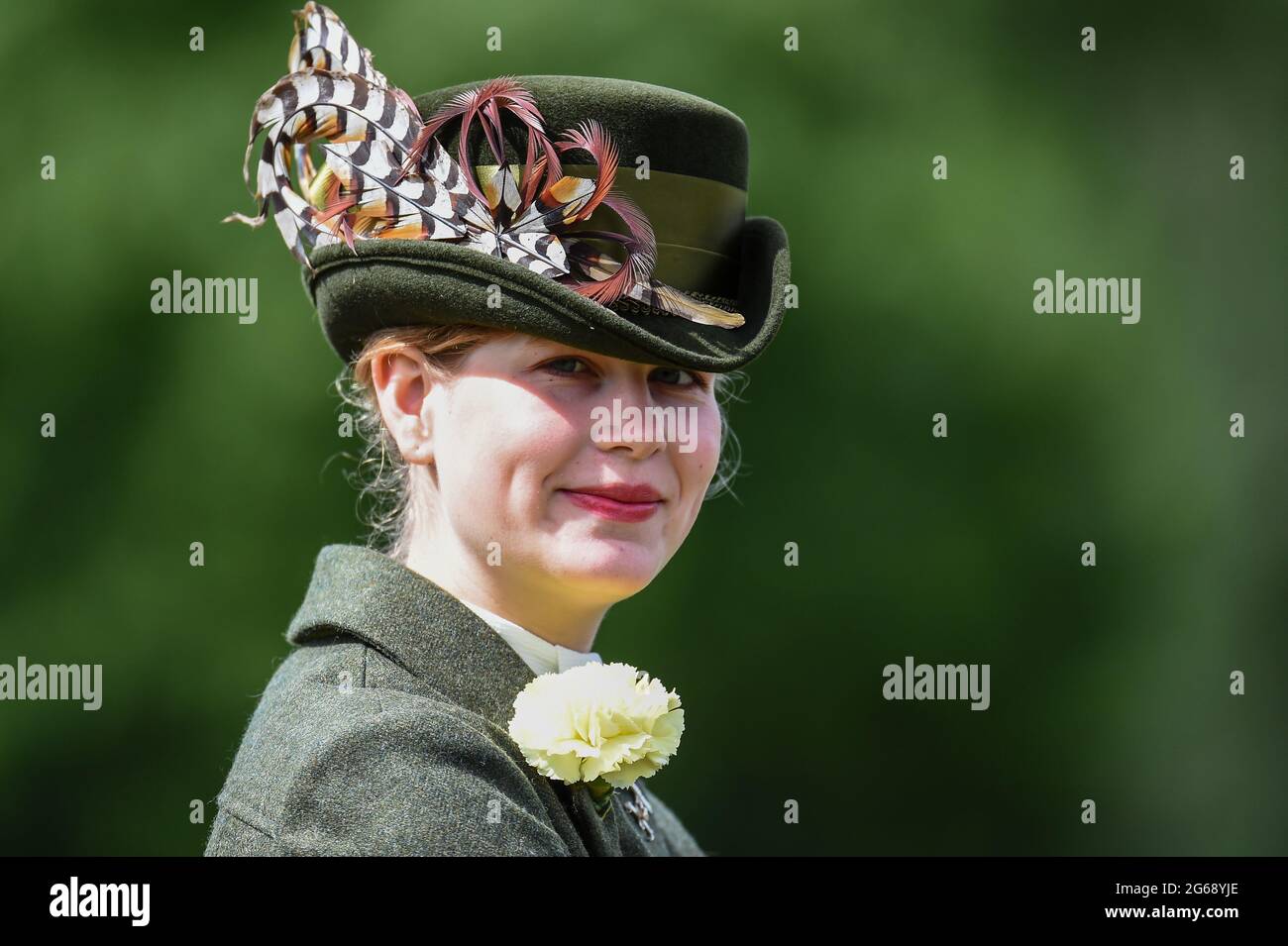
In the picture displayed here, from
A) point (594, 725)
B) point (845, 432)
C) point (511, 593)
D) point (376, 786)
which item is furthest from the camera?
point (845, 432)

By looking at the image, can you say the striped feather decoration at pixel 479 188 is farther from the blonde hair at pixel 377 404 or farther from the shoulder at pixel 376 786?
Result: the shoulder at pixel 376 786

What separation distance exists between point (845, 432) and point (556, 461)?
428cm

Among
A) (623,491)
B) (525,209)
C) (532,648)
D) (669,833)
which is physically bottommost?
(669,833)

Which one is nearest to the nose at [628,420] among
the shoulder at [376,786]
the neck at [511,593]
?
the neck at [511,593]

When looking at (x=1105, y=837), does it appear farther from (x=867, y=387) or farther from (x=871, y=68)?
(x=871, y=68)

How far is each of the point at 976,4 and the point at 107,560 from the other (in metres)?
4.21

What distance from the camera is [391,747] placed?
2092mm

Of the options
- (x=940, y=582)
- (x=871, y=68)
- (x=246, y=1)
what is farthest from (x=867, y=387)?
(x=246, y=1)

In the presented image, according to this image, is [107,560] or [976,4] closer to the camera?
[107,560]

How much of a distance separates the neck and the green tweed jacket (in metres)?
0.06

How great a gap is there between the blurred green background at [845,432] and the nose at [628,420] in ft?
12.9

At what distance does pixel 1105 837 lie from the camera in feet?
22.3

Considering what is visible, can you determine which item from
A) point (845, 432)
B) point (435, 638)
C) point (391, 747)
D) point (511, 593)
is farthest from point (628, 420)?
point (845, 432)

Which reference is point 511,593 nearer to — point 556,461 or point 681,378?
point 556,461
